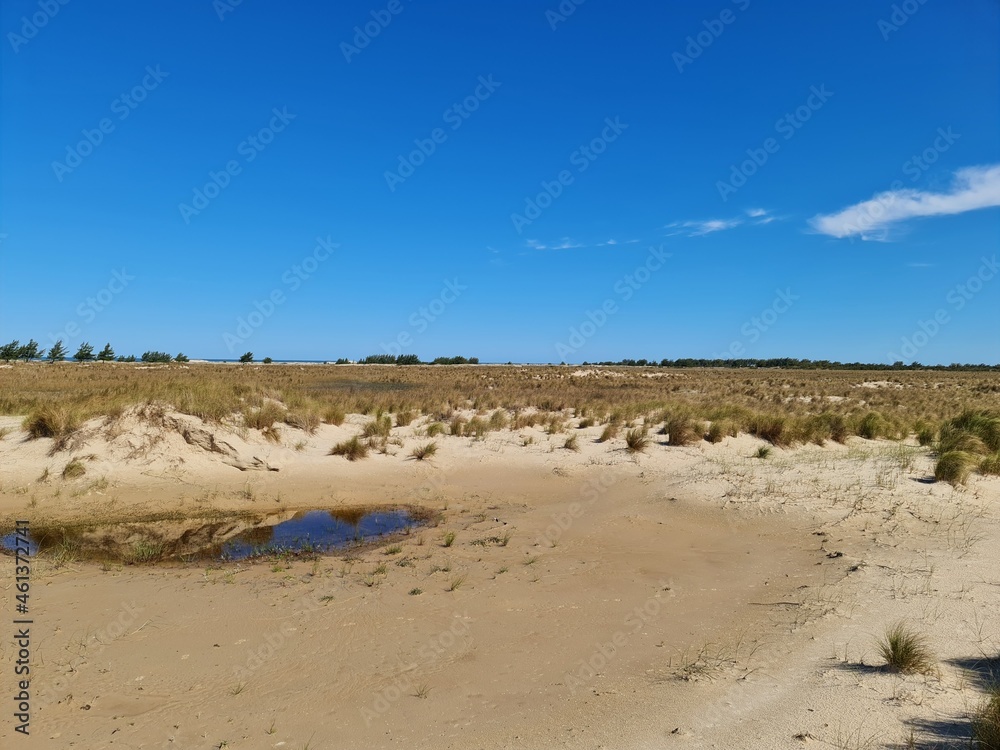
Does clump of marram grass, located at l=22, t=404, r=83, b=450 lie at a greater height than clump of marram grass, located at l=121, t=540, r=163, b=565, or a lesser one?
greater

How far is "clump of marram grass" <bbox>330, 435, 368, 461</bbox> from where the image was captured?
1360cm

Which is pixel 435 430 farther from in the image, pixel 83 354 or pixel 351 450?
pixel 83 354

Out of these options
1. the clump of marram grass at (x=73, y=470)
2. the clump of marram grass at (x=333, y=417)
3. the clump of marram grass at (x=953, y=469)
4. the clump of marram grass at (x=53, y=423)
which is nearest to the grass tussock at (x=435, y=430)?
the clump of marram grass at (x=333, y=417)

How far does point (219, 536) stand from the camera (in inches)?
336

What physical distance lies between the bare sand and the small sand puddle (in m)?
0.52

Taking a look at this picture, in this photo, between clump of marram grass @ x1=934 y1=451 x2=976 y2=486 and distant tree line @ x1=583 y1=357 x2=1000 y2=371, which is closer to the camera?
clump of marram grass @ x1=934 y1=451 x2=976 y2=486

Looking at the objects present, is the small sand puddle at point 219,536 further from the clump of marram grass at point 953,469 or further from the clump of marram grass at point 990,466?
the clump of marram grass at point 990,466

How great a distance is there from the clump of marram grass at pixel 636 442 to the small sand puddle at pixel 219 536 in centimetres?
676

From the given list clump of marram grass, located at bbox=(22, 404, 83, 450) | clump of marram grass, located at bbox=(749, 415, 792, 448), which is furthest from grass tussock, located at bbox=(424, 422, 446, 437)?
clump of marram grass, located at bbox=(749, 415, 792, 448)

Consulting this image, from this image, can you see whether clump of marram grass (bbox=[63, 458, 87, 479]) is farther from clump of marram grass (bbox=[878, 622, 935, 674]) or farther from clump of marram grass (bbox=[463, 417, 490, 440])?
clump of marram grass (bbox=[878, 622, 935, 674])

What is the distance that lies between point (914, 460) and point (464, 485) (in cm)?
1012

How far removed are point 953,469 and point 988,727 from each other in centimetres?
949

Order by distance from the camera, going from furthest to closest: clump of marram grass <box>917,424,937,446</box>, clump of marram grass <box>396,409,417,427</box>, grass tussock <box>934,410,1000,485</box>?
clump of marram grass <box>396,409,417,427</box> < clump of marram grass <box>917,424,937,446</box> < grass tussock <box>934,410,1000,485</box>

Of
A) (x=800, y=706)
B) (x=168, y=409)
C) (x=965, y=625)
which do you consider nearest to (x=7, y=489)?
(x=168, y=409)
